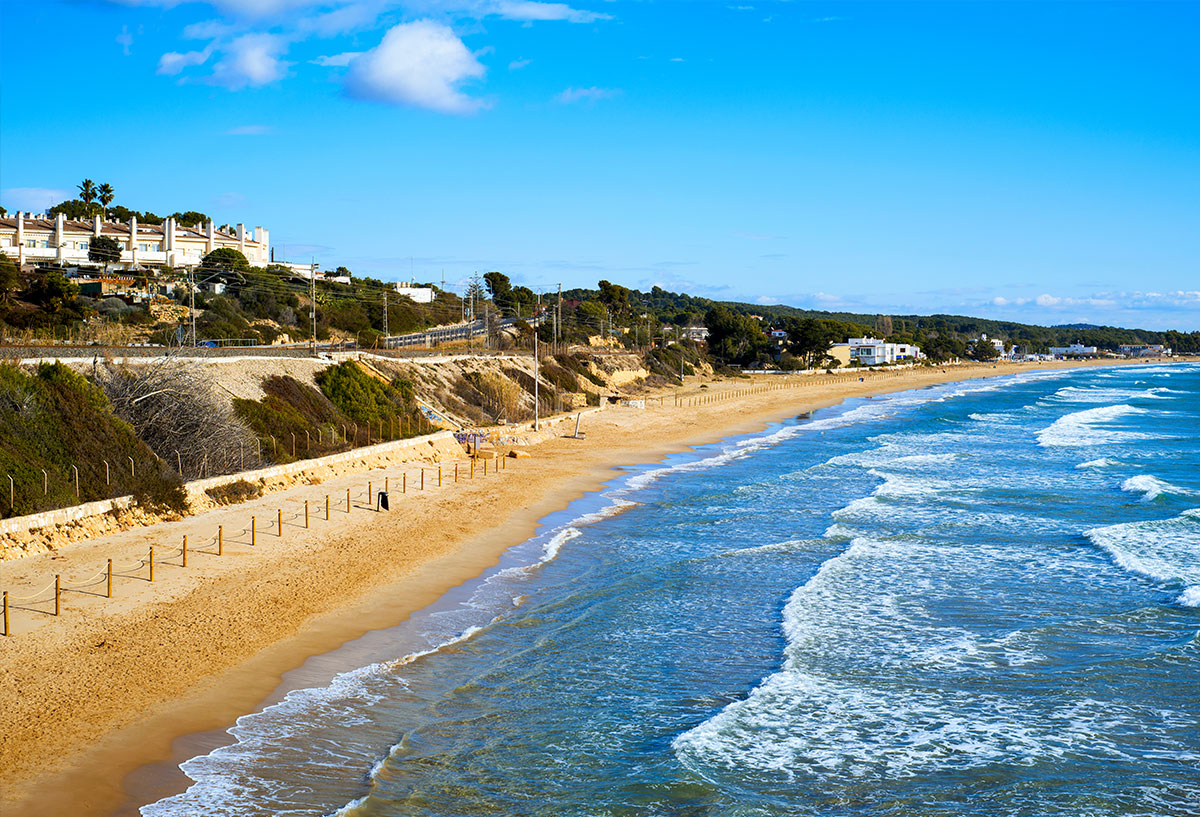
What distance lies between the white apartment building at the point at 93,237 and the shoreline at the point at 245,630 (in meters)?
55.0

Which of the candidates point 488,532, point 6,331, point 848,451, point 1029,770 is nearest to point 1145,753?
point 1029,770

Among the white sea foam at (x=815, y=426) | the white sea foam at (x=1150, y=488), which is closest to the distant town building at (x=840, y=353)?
the white sea foam at (x=815, y=426)

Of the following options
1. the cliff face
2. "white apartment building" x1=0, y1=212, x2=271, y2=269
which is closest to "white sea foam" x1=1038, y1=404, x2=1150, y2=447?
the cliff face

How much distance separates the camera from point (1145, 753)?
531 inches

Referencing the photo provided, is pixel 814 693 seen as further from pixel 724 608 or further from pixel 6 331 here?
pixel 6 331

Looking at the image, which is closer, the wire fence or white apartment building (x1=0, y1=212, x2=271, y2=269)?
the wire fence

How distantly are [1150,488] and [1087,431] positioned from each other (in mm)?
27837

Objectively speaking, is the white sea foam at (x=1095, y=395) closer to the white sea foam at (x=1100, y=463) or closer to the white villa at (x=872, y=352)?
the white villa at (x=872, y=352)

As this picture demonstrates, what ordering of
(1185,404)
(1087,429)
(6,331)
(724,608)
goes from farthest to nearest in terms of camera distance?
(1185,404) → (1087,429) → (6,331) → (724,608)

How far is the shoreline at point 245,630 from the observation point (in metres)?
11.7

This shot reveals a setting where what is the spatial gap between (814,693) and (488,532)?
550 inches

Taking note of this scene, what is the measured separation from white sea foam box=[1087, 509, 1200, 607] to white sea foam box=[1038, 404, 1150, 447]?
2448 cm

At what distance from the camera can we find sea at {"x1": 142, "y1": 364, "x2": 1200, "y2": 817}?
12.2m

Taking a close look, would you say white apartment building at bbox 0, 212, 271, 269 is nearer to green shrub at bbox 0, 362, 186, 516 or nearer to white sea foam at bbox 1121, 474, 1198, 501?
green shrub at bbox 0, 362, 186, 516
